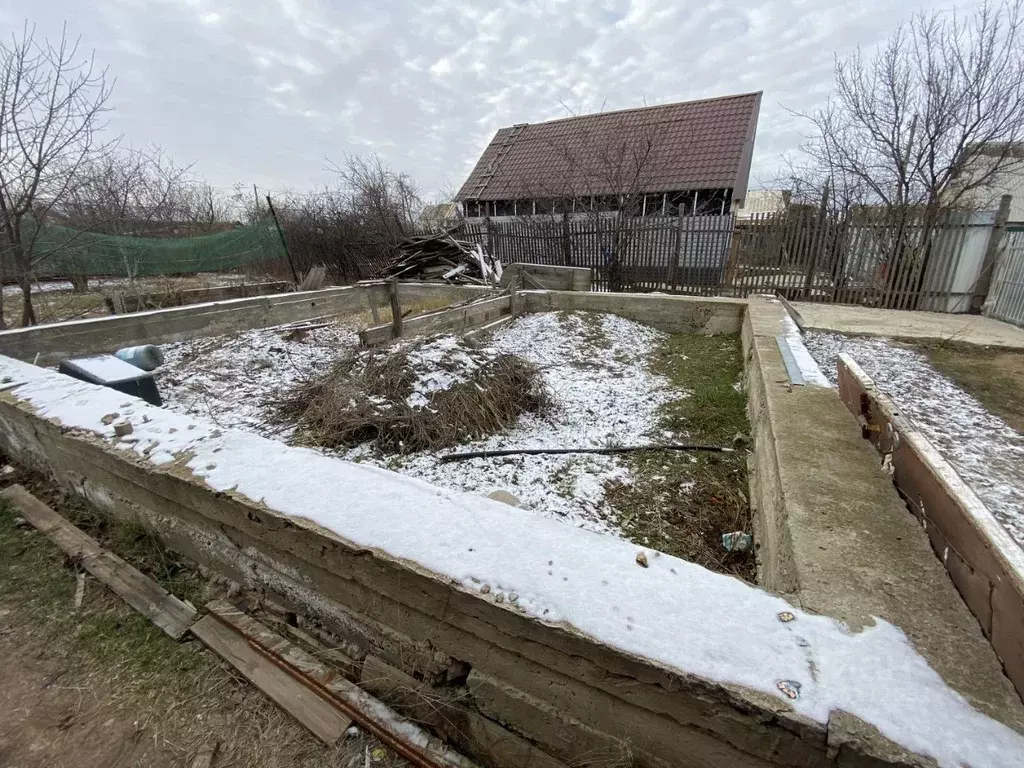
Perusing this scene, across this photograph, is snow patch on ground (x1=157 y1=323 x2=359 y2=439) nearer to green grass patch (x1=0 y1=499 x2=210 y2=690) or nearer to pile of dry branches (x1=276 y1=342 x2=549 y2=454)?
pile of dry branches (x1=276 y1=342 x2=549 y2=454)

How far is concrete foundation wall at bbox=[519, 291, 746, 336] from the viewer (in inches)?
254

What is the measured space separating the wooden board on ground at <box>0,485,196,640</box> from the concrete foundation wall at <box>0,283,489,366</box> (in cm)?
274

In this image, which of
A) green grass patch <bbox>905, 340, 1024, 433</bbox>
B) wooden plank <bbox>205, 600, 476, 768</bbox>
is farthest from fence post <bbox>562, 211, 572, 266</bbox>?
wooden plank <bbox>205, 600, 476, 768</bbox>

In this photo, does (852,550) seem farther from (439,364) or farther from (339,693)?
(439,364)

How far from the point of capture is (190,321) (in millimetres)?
5738

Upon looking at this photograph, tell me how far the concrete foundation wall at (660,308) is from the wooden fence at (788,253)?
3525 mm

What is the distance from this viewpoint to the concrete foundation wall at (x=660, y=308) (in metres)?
6.46

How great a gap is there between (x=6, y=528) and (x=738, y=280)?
1130cm

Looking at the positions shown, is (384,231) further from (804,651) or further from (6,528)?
(804,651)

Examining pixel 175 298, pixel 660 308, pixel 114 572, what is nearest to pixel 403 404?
pixel 114 572

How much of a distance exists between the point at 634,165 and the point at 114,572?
1581cm

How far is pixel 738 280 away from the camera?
9.95 meters

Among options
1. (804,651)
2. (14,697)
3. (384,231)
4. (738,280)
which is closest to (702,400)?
(804,651)

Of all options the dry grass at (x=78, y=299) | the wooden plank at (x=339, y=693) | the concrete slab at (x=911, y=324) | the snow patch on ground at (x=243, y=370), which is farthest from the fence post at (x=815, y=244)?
the dry grass at (x=78, y=299)
